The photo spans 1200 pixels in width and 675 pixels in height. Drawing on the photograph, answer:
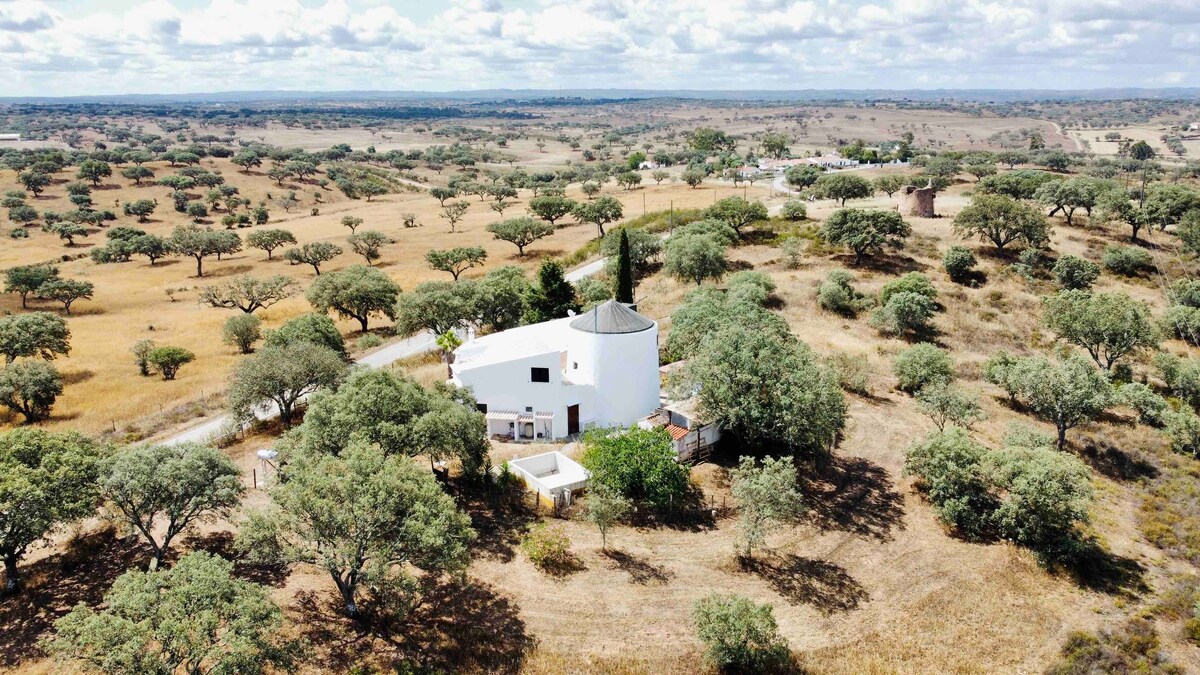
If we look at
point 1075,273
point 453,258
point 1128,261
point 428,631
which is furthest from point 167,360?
point 1128,261

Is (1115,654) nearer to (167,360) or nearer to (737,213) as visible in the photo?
(167,360)

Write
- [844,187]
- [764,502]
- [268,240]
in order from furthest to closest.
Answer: [844,187] → [268,240] → [764,502]

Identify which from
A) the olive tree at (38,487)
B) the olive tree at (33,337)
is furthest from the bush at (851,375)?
the olive tree at (33,337)

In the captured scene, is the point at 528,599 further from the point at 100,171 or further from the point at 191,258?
the point at 100,171

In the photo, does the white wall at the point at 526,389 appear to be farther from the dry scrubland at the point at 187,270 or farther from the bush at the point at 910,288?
the bush at the point at 910,288

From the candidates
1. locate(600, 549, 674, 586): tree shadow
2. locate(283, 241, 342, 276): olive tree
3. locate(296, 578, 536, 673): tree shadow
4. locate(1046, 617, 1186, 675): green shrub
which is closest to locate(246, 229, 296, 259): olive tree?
locate(283, 241, 342, 276): olive tree
